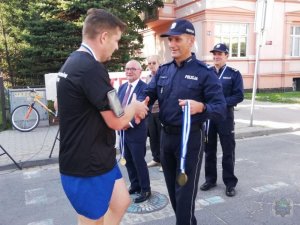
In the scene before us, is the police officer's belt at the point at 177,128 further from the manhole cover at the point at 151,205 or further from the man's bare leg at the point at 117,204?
the manhole cover at the point at 151,205

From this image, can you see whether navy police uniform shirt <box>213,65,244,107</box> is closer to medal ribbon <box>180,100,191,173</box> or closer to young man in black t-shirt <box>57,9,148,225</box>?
medal ribbon <box>180,100,191,173</box>

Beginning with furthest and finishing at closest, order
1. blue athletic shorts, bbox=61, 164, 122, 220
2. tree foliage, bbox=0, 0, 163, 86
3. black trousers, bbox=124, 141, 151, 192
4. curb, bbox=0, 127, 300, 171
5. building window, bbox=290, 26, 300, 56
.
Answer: building window, bbox=290, 26, 300, 56, tree foliage, bbox=0, 0, 163, 86, curb, bbox=0, 127, 300, 171, black trousers, bbox=124, 141, 151, 192, blue athletic shorts, bbox=61, 164, 122, 220

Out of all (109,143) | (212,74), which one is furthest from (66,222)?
(212,74)

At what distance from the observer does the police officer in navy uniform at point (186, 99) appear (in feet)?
10.0

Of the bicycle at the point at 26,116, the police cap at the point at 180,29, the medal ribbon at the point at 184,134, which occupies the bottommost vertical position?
the bicycle at the point at 26,116

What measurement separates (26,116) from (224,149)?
664cm

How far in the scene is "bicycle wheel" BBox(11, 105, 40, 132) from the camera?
949 cm

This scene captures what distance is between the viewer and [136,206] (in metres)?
4.29

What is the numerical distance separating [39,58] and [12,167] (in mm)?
7484

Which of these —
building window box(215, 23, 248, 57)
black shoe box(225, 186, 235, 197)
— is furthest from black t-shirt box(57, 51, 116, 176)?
Result: building window box(215, 23, 248, 57)

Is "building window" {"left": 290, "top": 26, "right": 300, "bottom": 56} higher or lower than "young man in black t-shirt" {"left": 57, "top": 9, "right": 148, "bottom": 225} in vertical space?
higher

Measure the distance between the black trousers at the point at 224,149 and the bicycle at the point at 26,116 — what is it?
6.05 metres

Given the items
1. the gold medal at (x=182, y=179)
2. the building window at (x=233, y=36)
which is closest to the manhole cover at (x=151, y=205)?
the gold medal at (x=182, y=179)

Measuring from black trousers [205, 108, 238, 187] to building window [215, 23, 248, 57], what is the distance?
14.6 meters
